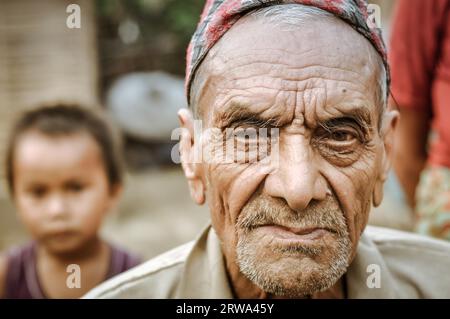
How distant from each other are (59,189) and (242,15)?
1.74 metres

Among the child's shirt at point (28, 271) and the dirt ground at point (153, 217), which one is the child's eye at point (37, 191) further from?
the dirt ground at point (153, 217)

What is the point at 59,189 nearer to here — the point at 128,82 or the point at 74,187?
the point at 74,187

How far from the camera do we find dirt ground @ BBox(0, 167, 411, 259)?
5473mm

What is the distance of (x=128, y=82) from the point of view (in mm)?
8656

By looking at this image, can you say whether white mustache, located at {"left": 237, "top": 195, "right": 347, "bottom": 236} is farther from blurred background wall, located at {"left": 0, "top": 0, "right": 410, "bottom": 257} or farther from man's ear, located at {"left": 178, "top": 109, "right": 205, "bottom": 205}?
blurred background wall, located at {"left": 0, "top": 0, "right": 410, "bottom": 257}

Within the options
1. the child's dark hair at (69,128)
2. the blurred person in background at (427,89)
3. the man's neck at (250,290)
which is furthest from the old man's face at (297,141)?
the child's dark hair at (69,128)

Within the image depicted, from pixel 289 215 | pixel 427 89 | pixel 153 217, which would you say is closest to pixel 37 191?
pixel 289 215

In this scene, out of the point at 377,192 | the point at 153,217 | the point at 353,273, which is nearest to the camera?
the point at 377,192

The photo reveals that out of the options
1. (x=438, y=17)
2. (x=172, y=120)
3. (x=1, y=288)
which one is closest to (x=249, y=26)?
(x=438, y=17)

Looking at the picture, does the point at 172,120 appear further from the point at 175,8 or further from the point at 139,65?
the point at 175,8

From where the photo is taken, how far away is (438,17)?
120 inches

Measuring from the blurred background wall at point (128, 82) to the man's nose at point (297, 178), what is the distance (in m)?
3.55

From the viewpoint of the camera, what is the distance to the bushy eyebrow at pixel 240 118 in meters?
1.79

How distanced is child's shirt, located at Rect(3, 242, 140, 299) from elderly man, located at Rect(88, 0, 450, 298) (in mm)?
1541
